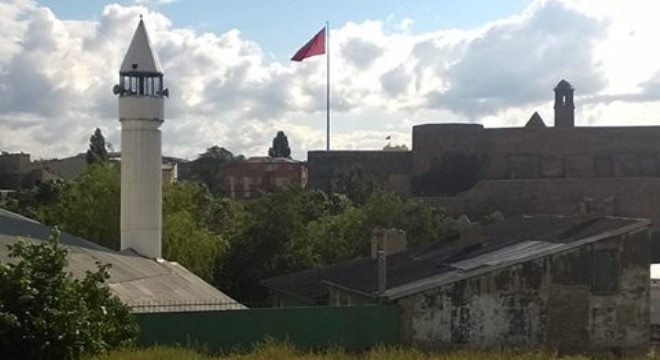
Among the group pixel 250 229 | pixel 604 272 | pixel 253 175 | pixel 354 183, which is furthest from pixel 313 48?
pixel 253 175

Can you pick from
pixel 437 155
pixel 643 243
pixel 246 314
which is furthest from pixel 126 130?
pixel 437 155

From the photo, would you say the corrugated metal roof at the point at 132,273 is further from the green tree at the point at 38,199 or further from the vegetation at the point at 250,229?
the green tree at the point at 38,199

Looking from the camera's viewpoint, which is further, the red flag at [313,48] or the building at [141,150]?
the red flag at [313,48]

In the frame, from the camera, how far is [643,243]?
80.2 feet

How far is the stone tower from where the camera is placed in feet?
274

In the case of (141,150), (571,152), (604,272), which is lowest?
(604,272)

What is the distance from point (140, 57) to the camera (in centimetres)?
2902

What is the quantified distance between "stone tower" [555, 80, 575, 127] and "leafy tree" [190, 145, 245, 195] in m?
30.1

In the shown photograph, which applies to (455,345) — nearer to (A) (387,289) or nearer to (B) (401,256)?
(A) (387,289)

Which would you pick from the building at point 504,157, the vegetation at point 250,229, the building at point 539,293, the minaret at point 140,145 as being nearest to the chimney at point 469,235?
the building at point 539,293

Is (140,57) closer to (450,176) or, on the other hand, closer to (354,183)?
(354,183)

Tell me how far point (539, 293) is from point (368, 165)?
196 feet

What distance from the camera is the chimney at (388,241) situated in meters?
31.9

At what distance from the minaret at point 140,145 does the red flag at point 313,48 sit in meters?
13.2
